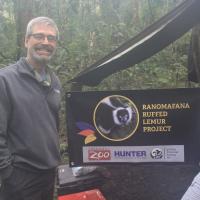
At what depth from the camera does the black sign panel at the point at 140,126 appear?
395 cm

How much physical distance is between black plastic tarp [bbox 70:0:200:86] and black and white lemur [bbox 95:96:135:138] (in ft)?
1.45

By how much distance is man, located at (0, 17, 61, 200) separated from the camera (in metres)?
3.27

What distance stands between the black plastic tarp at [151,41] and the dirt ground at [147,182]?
953mm

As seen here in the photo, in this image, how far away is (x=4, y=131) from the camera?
10.6ft

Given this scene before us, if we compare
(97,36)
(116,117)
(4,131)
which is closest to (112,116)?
(116,117)

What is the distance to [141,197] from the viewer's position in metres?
4.37

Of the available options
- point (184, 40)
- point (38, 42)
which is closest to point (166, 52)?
point (184, 40)

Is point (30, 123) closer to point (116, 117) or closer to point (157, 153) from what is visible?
point (116, 117)

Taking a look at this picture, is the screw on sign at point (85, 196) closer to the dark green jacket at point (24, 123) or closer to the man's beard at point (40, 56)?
the dark green jacket at point (24, 123)

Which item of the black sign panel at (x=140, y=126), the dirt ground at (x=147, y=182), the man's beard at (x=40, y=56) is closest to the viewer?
the man's beard at (x=40, y=56)

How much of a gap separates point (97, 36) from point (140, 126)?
534 cm

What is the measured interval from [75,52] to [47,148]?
5063 mm

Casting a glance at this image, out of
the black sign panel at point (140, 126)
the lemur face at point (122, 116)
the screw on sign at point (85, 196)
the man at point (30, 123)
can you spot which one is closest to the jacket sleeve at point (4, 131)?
the man at point (30, 123)

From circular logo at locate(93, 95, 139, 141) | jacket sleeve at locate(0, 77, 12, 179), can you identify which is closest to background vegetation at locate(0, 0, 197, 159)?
circular logo at locate(93, 95, 139, 141)
